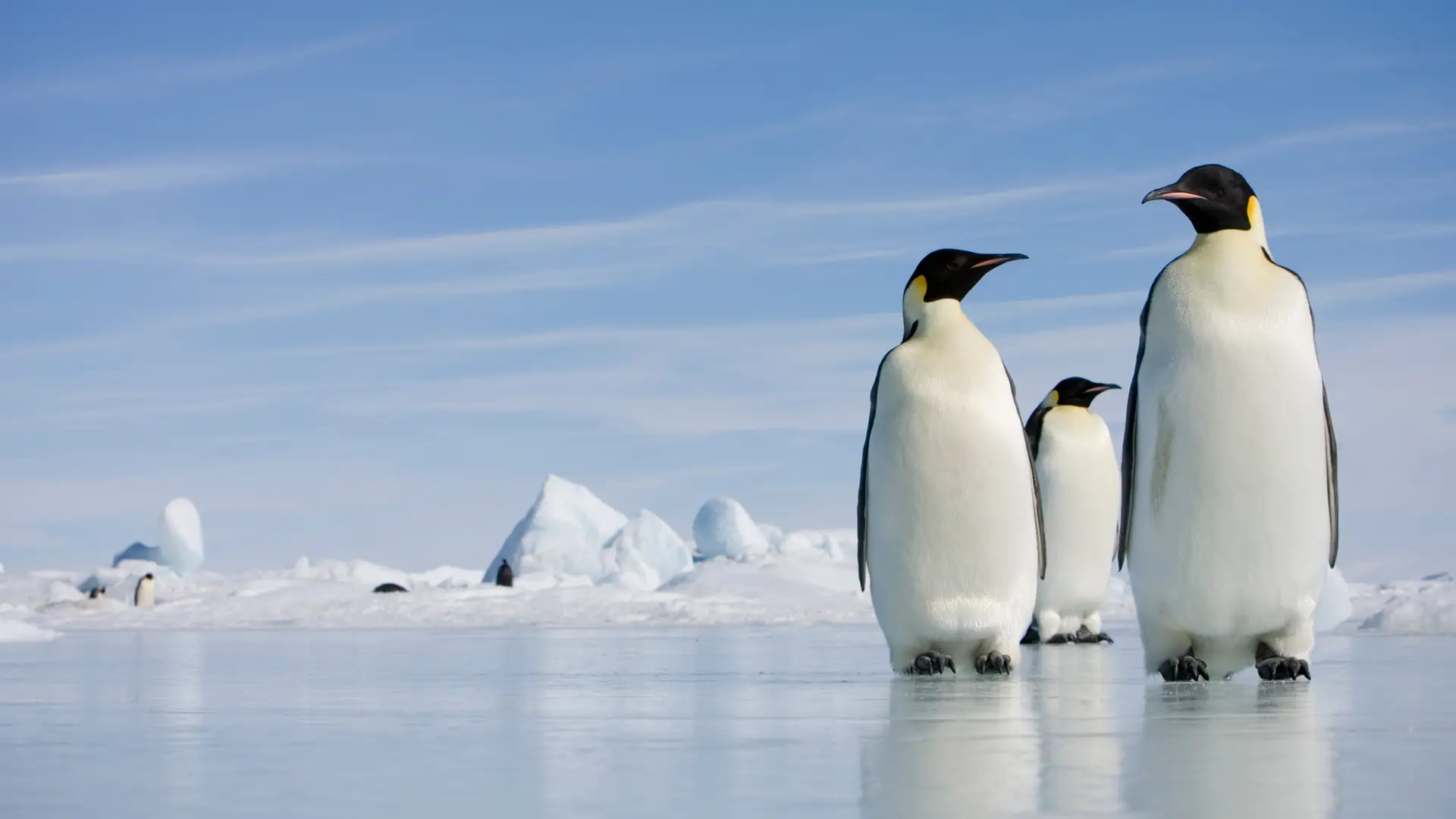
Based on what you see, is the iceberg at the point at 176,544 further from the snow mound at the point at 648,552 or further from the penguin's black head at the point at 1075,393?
the penguin's black head at the point at 1075,393

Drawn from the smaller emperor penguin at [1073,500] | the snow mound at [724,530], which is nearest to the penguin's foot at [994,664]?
the smaller emperor penguin at [1073,500]

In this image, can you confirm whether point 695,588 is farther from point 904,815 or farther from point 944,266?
point 904,815

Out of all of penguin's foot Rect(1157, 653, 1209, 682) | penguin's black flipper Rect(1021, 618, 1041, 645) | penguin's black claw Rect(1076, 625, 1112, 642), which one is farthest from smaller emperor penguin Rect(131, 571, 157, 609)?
penguin's foot Rect(1157, 653, 1209, 682)

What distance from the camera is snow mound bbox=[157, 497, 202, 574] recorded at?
125ft

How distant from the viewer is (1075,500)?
10.4m

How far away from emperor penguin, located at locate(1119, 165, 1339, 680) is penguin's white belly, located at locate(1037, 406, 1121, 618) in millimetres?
4633

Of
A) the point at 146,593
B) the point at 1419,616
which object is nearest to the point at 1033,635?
the point at 1419,616

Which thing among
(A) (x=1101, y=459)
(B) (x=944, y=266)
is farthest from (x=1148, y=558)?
(A) (x=1101, y=459)

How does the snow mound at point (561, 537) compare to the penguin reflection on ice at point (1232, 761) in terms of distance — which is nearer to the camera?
the penguin reflection on ice at point (1232, 761)

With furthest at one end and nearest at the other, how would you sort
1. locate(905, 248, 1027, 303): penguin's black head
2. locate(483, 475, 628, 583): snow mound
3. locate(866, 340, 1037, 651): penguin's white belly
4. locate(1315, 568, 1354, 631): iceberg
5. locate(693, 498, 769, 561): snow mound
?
1. locate(693, 498, 769, 561): snow mound
2. locate(483, 475, 628, 583): snow mound
3. locate(1315, 568, 1354, 631): iceberg
4. locate(905, 248, 1027, 303): penguin's black head
5. locate(866, 340, 1037, 651): penguin's white belly

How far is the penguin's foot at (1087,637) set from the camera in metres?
10.8

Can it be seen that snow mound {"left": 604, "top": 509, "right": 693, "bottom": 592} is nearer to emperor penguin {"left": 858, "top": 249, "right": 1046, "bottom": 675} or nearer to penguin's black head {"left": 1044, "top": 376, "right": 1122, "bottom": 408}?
penguin's black head {"left": 1044, "top": 376, "right": 1122, "bottom": 408}

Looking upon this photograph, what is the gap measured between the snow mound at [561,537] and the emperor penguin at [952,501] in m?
25.7

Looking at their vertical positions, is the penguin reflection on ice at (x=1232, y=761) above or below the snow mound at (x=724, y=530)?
below
